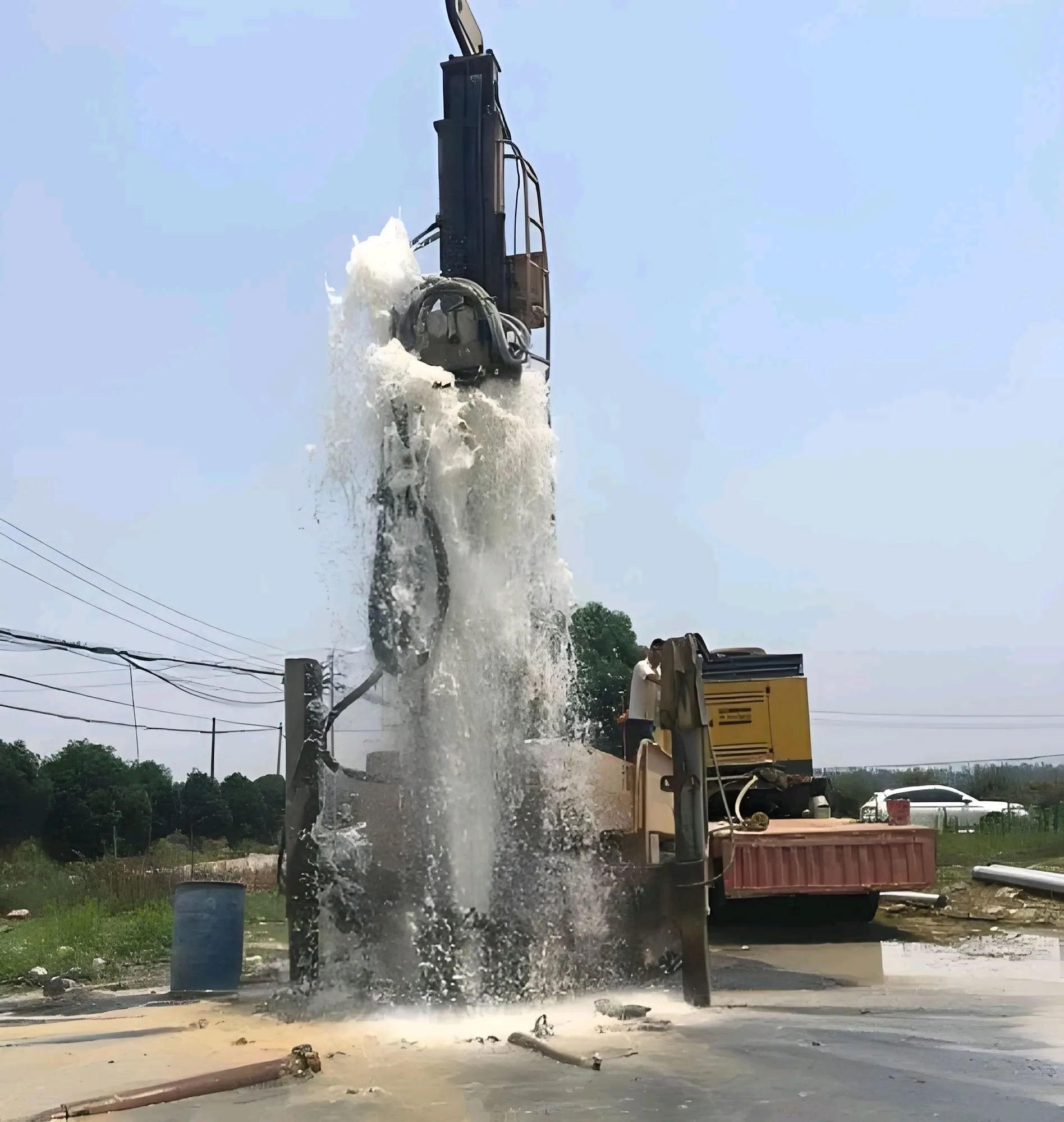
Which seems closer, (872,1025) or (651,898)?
(872,1025)

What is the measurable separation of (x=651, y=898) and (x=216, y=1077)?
153 inches

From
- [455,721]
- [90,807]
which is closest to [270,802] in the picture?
[90,807]

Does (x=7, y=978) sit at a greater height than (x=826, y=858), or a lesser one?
lesser

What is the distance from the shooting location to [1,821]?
34094mm

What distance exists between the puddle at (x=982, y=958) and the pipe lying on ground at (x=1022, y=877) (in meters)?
1.85

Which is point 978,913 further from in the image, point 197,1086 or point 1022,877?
point 197,1086

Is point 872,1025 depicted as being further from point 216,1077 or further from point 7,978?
point 7,978

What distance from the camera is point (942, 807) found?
26.0 m

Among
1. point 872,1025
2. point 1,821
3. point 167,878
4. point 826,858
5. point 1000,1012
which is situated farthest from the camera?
point 1,821

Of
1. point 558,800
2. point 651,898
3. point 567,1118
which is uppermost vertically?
point 558,800

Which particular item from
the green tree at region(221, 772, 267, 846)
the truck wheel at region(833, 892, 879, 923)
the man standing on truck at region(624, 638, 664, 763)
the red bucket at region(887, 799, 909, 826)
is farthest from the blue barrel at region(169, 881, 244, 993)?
the green tree at region(221, 772, 267, 846)

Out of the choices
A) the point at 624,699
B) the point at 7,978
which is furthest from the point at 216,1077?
the point at 624,699

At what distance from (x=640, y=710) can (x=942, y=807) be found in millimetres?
17997

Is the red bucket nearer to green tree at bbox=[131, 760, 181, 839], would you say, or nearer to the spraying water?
the spraying water
